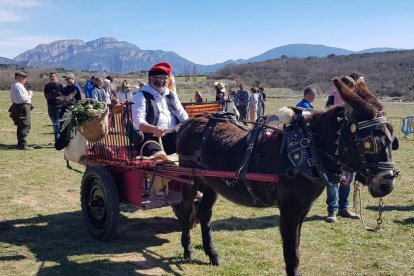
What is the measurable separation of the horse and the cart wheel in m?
1.20

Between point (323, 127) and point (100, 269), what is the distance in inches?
121

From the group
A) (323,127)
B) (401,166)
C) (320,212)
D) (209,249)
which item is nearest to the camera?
(323,127)

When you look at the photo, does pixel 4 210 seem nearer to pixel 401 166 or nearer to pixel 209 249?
pixel 209 249

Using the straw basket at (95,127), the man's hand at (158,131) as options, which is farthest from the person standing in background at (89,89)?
the man's hand at (158,131)

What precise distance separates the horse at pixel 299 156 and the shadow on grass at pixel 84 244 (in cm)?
70

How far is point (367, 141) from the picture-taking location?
11.8 feet

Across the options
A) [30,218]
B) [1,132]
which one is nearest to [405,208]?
[30,218]

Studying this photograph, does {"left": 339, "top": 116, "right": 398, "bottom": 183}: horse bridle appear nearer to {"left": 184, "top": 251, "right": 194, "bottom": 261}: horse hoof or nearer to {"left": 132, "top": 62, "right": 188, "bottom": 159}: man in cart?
{"left": 184, "top": 251, "right": 194, "bottom": 261}: horse hoof

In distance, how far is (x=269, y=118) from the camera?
5047 millimetres

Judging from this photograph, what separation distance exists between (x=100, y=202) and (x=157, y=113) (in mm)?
1513

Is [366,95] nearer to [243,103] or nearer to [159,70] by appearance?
[159,70]

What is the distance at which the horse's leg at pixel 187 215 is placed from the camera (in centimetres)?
550

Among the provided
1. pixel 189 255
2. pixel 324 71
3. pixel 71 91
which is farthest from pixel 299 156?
pixel 324 71

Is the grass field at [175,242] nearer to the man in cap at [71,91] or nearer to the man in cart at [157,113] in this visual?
the man in cart at [157,113]
